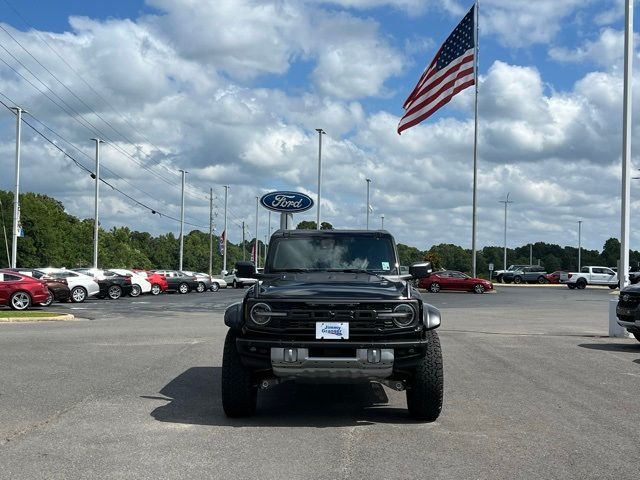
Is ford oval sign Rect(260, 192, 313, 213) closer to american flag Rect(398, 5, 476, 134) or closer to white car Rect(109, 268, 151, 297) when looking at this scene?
american flag Rect(398, 5, 476, 134)

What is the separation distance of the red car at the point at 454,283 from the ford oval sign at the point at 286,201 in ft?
80.8

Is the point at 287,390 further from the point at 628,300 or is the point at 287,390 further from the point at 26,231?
the point at 26,231

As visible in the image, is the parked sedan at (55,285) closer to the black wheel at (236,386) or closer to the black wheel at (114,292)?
the black wheel at (114,292)

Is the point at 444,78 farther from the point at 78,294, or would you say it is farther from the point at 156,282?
the point at 156,282

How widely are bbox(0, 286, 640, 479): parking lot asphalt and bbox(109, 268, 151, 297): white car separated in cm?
2778

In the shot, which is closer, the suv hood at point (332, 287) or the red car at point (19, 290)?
the suv hood at point (332, 287)

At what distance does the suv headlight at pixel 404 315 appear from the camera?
23.1 feet

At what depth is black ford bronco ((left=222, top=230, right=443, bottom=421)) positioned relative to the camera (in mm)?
6883

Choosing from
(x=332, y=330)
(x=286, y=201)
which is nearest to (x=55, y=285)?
(x=286, y=201)

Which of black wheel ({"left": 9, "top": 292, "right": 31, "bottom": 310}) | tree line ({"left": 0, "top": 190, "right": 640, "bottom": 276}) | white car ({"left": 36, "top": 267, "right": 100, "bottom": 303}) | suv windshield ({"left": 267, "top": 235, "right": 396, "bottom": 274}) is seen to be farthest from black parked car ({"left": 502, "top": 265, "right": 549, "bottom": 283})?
suv windshield ({"left": 267, "top": 235, "right": 396, "bottom": 274})

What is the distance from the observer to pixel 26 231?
3617 inches

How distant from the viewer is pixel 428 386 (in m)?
7.18

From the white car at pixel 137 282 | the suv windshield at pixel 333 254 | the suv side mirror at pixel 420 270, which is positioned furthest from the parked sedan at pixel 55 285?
the suv side mirror at pixel 420 270

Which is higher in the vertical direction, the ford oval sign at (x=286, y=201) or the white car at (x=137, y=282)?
the ford oval sign at (x=286, y=201)
